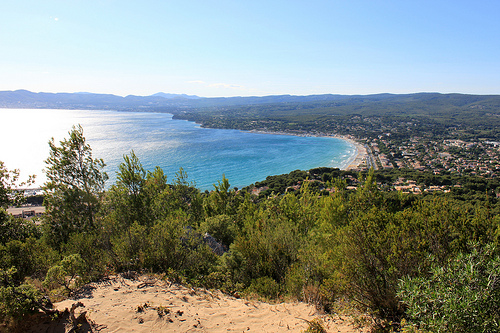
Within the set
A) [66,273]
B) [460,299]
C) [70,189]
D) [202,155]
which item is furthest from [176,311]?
[202,155]

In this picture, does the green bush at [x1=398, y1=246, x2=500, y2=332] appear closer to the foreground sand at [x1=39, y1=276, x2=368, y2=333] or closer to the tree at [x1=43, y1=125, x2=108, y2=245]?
the foreground sand at [x1=39, y1=276, x2=368, y2=333]

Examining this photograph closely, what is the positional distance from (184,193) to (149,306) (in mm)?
18330

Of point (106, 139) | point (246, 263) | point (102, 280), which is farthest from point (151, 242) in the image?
point (106, 139)

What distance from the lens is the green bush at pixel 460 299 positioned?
13.7 feet

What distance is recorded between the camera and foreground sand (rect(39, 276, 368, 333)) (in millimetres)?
6508

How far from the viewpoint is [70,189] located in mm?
14172

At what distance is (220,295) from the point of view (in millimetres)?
8984

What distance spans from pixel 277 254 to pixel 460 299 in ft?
23.8

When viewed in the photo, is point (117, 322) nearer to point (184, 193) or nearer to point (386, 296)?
point (386, 296)

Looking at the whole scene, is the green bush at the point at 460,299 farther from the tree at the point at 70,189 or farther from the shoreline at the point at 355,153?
the shoreline at the point at 355,153

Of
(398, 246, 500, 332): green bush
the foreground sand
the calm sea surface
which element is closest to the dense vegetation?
(398, 246, 500, 332): green bush

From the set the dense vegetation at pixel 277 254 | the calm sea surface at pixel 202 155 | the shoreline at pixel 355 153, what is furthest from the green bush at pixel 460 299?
the shoreline at pixel 355 153

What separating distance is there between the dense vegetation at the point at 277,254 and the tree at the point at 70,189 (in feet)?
0.18

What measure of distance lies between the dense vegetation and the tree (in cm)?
6
